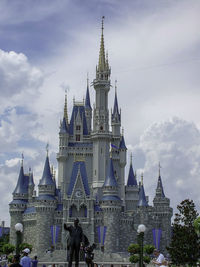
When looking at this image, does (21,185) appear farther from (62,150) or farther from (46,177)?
(62,150)

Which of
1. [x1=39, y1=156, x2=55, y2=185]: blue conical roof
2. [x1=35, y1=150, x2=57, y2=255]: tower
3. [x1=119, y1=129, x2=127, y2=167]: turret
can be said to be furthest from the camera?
[x1=119, y1=129, x2=127, y2=167]: turret

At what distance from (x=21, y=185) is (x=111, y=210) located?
1644cm

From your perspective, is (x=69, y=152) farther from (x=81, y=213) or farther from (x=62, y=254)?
(x=62, y=254)

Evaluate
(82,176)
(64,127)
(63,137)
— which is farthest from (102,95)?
(82,176)

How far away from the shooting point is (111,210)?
79.6 meters

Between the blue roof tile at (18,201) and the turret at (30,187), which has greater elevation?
the turret at (30,187)

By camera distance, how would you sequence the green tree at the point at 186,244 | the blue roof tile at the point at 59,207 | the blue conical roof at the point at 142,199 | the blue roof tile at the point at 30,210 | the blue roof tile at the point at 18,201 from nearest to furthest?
the green tree at the point at 186,244 < the blue roof tile at the point at 59,207 < the blue roof tile at the point at 30,210 < the blue roof tile at the point at 18,201 < the blue conical roof at the point at 142,199

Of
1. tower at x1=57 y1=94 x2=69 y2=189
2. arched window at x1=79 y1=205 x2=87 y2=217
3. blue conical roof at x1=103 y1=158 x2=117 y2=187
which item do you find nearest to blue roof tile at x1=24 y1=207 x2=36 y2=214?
arched window at x1=79 y1=205 x2=87 y2=217

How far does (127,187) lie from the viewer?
9225 centimetres

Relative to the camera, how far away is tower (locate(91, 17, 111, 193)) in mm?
88188

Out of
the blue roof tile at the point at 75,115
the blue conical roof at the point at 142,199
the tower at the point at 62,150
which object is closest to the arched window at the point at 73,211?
the tower at the point at 62,150

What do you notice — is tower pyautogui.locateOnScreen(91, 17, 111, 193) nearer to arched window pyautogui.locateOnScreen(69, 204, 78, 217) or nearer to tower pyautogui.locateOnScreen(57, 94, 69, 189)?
tower pyautogui.locateOnScreen(57, 94, 69, 189)

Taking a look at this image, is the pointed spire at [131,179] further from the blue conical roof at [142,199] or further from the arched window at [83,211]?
the arched window at [83,211]

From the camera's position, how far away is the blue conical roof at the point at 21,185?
86.0 meters
